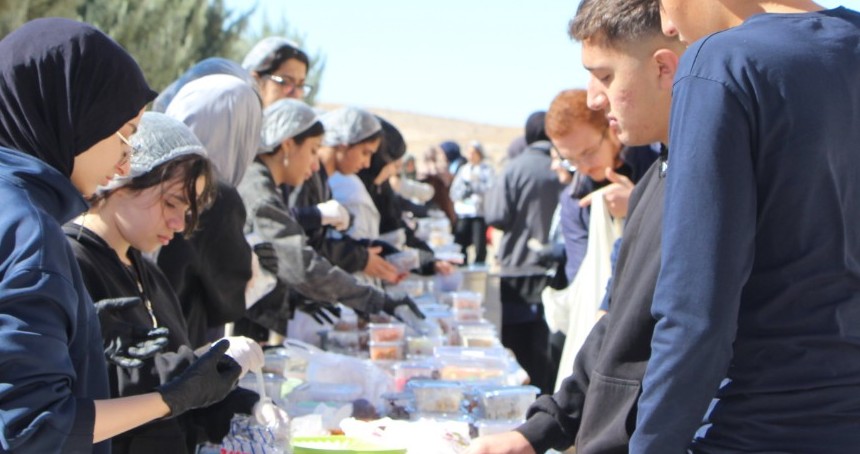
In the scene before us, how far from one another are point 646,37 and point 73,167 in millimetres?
1106

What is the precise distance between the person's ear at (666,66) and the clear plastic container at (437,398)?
1.49 meters

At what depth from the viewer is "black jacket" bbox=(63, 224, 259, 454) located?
2.42 meters

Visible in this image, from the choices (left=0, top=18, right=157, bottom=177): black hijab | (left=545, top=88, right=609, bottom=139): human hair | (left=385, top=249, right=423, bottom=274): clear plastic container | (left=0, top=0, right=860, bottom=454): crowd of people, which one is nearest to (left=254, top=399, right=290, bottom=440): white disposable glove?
(left=0, top=0, right=860, bottom=454): crowd of people

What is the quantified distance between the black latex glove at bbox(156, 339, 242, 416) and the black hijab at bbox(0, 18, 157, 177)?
462 millimetres

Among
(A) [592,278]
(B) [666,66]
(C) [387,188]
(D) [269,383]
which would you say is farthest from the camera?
(C) [387,188]

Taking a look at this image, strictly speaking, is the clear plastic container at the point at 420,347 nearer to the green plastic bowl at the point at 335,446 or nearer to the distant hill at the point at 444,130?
the green plastic bowl at the point at 335,446

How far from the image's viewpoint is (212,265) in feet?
11.3

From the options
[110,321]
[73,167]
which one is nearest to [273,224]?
[110,321]

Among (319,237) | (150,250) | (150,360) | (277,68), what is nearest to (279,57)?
(277,68)

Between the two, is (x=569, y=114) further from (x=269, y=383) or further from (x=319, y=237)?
(x=269, y=383)

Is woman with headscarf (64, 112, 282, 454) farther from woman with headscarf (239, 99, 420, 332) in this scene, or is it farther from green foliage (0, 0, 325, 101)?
green foliage (0, 0, 325, 101)

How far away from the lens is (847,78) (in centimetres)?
172

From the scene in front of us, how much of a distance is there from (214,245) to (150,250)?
69cm

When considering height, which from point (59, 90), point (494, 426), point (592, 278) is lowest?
point (592, 278)
